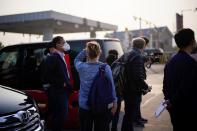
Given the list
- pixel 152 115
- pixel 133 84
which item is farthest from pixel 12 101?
pixel 152 115

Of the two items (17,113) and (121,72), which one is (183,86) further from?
(121,72)

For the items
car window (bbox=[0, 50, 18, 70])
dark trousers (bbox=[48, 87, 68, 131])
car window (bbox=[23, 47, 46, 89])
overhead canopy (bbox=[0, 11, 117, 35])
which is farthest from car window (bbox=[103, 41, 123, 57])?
overhead canopy (bbox=[0, 11, 117, 35])

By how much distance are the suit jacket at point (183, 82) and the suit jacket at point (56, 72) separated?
2313 mm

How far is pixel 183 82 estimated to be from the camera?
12.2 feet

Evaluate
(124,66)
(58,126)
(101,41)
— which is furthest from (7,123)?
(101,41)

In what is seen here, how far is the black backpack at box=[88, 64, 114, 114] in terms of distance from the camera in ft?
14.2

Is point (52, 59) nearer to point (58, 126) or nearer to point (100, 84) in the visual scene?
point (58, 126)

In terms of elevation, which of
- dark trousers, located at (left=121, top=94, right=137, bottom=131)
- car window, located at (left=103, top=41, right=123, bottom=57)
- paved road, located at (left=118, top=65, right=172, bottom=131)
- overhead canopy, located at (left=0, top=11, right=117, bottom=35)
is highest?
overhead canopy, located at (left=0, top=11, right=117, bottom=35)

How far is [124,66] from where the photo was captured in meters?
5.97

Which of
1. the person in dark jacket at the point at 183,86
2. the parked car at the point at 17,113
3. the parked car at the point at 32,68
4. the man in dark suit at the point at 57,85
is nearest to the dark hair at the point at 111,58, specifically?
the parked car at the point at 32,68

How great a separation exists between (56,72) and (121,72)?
110cm

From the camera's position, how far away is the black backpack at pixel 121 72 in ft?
19.0

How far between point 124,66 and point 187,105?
2335mm

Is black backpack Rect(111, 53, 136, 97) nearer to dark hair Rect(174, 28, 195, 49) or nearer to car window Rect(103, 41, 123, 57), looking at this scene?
car window Rect(103, 41, 123, 57)
